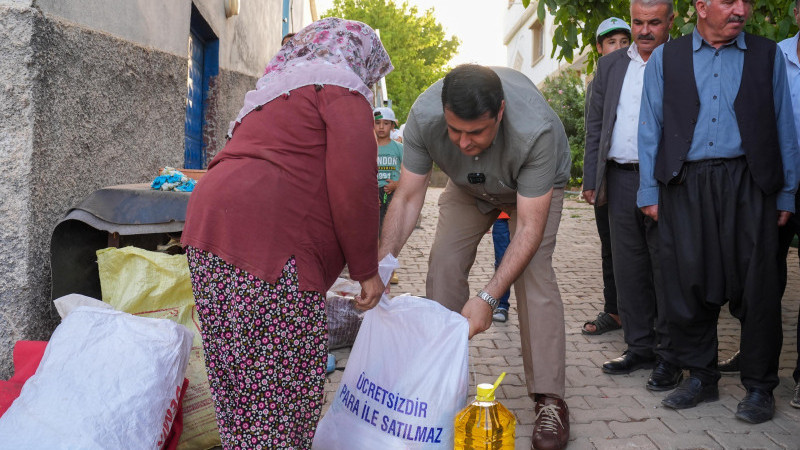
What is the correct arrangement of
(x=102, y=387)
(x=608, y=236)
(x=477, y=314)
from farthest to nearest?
(x=608, y=236)
(x=477, y=314)
(x=102, y=387)

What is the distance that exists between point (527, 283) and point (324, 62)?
1.51 metres

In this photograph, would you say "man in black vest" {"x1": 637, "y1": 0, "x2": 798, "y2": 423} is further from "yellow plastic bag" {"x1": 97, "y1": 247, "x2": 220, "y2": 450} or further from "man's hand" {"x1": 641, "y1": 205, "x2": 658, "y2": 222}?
"yellow plastic bag" {"x1": 97, "y1": 247, "x2": 220, "y2": 450}

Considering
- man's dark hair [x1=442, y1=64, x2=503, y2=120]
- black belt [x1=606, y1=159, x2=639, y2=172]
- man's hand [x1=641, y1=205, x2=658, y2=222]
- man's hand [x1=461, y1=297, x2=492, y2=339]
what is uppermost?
man's dark hair [x1=442, y1=64, x2=503, y2=120]

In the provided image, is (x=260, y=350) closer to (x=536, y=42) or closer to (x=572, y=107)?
(x=572, y=107)

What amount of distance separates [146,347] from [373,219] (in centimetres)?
103

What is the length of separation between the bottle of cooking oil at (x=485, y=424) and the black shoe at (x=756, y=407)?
1.43 meters

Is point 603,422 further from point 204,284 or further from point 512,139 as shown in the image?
point 204,284

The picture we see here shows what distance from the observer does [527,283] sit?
128 inches

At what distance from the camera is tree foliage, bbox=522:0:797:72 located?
4406 millimetres

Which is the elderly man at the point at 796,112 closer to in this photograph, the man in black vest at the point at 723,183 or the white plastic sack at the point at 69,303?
the man in black vest at the point at 723,183

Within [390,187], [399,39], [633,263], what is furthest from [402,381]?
[399,39]

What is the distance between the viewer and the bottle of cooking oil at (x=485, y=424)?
2504 mm

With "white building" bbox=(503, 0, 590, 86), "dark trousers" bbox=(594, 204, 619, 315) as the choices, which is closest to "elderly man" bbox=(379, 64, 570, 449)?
"dark trousers" bbox=(594, 204, 619, 315)

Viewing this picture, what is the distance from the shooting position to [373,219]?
2336mm
